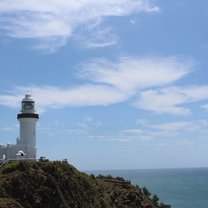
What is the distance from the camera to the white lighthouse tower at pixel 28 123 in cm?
4569

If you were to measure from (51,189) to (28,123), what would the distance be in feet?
49.6

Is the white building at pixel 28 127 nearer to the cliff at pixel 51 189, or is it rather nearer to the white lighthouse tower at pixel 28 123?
the white lighthouse tower at pixel 28 123

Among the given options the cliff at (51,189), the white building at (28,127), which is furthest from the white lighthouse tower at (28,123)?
the cliff at (51,189)

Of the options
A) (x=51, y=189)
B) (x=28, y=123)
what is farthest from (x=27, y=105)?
(x=51, y=189)

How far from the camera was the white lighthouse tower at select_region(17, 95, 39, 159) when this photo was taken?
45688mm

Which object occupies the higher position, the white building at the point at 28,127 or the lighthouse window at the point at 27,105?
the lighthouse window at the point at 27,105

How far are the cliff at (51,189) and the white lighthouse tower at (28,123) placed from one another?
27.8 ft

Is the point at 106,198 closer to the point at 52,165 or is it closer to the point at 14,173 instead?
the point at 52,165

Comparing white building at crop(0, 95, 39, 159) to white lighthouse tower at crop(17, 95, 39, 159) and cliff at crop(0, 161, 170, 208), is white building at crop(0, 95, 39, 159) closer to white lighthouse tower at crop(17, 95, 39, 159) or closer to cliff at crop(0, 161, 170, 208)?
white lighthouse tower at crop(17, 95, 39, 159)

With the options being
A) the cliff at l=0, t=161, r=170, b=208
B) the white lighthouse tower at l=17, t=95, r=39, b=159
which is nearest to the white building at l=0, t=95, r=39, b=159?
the white lighthouse tower at l=17, t=95, r=39, b=159

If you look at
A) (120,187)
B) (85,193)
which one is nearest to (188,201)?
(120,187)

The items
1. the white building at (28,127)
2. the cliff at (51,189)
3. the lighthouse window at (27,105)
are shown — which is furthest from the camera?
the lighthouse window at (27,105)

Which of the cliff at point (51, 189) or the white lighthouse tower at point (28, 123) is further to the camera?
the white lighthouse tower at point (28, 123)

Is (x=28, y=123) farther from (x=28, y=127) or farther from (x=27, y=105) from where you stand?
(x=27, y=105)
